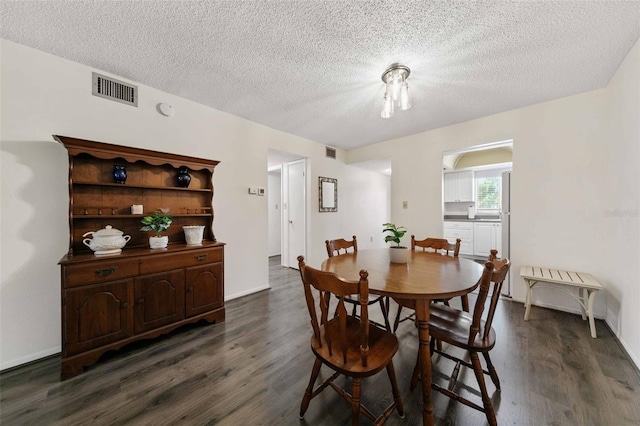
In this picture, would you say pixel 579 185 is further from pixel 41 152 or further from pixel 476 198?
pixel 41 152

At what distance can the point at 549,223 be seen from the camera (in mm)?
2732

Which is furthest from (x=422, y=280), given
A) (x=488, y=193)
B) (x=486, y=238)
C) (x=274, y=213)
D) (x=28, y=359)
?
(x=488, y=193)

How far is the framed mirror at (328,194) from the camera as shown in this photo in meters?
4.33

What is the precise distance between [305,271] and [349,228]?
12.5 feet

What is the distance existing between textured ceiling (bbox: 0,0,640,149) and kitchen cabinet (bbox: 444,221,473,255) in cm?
337

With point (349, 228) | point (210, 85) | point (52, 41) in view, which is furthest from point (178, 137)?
point (349, 228)

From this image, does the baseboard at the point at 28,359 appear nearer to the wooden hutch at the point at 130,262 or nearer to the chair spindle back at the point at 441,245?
the wooden hutch at the point at 130,262

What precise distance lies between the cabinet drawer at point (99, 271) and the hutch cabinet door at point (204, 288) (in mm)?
464

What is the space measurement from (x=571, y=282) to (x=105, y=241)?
4184 millimetres

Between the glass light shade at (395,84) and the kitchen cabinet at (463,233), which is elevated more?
the glass light shade at (395,84)

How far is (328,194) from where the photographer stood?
14.7 feet

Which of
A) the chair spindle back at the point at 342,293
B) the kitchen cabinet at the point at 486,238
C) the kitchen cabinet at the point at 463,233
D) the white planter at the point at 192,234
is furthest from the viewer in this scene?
the kitchen cabinet at the point at 463,233

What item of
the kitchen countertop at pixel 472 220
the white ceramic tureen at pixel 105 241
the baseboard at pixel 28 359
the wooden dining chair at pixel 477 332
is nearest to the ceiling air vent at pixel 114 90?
the white ceramic tureen at pixel 105 241

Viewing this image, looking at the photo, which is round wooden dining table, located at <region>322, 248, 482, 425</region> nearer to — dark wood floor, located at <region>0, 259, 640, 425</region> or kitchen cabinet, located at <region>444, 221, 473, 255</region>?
dark wood floor, located at <region>0, 259, 640, 425</region>
